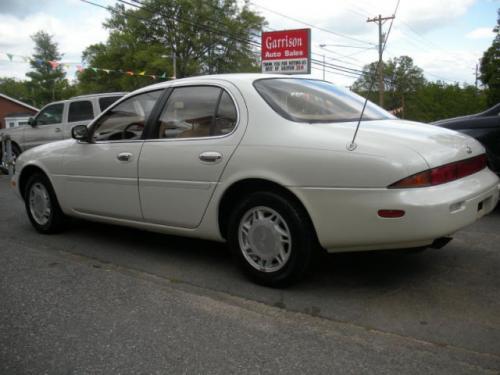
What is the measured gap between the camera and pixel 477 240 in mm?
4664

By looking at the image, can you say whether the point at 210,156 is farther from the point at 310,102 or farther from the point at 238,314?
the point at 238,314

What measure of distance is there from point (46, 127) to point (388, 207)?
11.0m

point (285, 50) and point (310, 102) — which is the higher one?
point (285, 50)

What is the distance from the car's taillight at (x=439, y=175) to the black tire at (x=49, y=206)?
3.55m

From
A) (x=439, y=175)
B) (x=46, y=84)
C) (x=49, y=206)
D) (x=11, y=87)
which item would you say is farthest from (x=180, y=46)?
(x=11, y=87)

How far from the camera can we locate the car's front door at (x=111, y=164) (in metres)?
4.24

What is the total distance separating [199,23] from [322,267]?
4596cm

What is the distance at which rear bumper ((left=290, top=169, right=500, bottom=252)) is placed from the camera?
2.92 metres

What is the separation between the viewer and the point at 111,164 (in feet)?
14.3

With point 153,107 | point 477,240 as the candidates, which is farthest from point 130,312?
point 477,240

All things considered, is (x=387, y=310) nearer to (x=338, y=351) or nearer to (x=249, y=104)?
(x=338, y=351)

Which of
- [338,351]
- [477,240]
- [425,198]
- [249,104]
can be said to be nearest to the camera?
[338,351]

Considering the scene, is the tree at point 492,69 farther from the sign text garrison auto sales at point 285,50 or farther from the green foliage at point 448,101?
the sign text garrison auto sales at point 285,50

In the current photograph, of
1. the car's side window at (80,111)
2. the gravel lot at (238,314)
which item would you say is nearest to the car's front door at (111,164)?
the gravel lot at (238,314)
